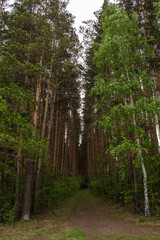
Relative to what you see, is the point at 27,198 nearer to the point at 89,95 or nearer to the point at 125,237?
the point at 125,237

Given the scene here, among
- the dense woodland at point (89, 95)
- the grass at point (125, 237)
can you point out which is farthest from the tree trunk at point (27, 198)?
the grass at point (125, 237)

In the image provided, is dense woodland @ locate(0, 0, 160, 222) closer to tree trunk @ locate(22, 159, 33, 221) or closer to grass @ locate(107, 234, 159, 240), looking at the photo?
tree trunk @ locate(22, 159, 33, 221)

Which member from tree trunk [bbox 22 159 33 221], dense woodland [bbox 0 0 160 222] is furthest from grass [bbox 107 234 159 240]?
tree trunk [bbox 22 159 33 221]

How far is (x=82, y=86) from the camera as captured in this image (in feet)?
56.7

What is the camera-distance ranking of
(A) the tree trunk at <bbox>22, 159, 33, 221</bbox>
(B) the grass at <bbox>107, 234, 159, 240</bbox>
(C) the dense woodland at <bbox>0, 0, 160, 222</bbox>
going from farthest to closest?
(A) the tree trunk at <bbox>22, 159, 33, 221</bbox> → (C) the dense woodland at <bbox>0, 0, 160, 222</bbox> → (B) the grass at <bbox>107, 234, 159, 240</bbox>

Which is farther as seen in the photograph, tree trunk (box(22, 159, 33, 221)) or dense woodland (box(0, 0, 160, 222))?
tree trunk (box(22, 159, 33, 221))

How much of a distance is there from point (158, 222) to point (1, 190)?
7.77 m

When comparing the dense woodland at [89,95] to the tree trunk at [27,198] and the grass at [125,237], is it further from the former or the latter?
the grass at [125,237]

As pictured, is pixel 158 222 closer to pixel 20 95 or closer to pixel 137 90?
pixel 137 90

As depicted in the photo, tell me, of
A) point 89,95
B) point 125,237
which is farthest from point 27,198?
point 89,95

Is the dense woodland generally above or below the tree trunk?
above

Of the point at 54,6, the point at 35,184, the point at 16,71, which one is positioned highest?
the point at 54,6

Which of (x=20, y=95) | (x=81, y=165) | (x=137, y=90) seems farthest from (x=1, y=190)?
(x=81, y=165)

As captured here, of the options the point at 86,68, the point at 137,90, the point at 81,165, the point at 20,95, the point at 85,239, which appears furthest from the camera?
the point at 81,165
